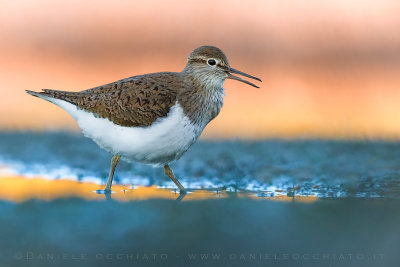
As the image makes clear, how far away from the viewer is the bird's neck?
8031 mm

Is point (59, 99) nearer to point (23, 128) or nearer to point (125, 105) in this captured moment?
point (125, 105)

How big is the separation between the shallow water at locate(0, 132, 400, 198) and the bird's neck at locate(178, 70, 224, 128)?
115 centimetres

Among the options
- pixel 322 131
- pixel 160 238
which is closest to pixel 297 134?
pixel 322 131

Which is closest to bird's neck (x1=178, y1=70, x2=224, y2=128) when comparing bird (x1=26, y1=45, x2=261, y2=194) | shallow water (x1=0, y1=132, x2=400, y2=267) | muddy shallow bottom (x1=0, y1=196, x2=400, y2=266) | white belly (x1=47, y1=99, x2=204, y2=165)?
bird (x1=26, y1=45, x2=261, y2=194)

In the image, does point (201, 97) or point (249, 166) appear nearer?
point (201, 97)

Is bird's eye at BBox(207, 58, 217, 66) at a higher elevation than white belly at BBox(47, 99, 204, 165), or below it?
higher

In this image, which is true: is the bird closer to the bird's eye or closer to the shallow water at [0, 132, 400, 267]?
the bird's eye

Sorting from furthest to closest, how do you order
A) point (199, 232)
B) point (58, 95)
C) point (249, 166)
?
1. point (249, 166)
2. point (58, 95)
3. point (199, 232)

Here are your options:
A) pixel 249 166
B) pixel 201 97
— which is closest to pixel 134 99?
pixel 201 97

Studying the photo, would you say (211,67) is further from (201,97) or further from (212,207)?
(212,207)

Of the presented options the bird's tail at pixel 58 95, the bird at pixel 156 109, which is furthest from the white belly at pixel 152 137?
the bird's tail at pixel 58 95

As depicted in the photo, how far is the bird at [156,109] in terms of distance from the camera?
7852mm

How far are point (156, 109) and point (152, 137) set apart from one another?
1.42 feet

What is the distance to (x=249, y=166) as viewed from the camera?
31.1 feet
